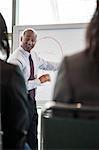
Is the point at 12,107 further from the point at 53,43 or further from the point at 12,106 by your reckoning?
the point at 53,43

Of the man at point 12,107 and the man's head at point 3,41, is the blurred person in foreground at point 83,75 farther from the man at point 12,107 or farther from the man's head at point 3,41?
the man's head at point 3,41

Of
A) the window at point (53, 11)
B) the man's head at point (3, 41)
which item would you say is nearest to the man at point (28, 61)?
the window at point (53, 11)

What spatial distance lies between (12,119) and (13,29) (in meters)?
2.66

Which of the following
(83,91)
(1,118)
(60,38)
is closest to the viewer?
(83,91)

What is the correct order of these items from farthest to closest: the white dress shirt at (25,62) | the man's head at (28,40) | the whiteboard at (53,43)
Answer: the whiteboard at (53,43) < the man's head at (28,40) < the white dress shirt at (25,62)

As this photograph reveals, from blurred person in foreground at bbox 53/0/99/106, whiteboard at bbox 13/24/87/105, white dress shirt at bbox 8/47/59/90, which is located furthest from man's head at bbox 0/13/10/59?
whiteboard at bbox 13/24/87/105

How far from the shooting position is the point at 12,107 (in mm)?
1578

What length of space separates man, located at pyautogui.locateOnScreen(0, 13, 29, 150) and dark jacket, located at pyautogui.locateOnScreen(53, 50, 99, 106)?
370 mm

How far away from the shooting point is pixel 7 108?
5.13 ft

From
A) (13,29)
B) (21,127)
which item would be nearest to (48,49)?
(13,29)

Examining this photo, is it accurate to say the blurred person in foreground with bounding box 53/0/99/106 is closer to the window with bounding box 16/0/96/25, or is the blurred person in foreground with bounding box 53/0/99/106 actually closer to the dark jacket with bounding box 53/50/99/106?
the dark jacket with bounding box 53/50/99/106

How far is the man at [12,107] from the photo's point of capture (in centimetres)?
154

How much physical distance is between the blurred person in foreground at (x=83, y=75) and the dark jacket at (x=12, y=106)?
0.37 m

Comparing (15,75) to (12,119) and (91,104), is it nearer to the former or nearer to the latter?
(12,119)
